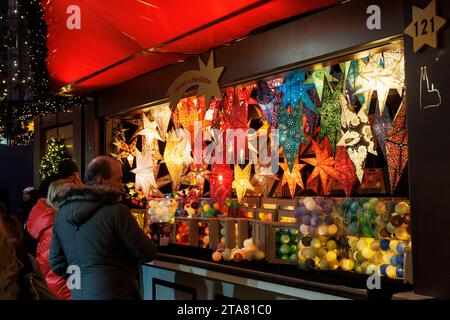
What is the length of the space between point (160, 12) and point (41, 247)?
2223 millimetres

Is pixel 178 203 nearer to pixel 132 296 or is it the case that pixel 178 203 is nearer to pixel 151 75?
pixel 151 75

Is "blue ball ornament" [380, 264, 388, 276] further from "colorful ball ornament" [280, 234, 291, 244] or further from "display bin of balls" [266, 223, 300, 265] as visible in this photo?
"colorful ball ornament" [280, 234, 291, 244]

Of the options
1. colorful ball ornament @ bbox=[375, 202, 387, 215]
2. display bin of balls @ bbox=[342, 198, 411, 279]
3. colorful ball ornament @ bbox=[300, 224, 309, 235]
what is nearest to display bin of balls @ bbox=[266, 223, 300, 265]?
colorful ball ornament @ bbox=[300, 224, 309, 235]

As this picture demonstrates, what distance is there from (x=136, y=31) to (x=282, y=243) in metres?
2.33

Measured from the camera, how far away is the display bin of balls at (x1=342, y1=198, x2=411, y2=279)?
12.9 ft

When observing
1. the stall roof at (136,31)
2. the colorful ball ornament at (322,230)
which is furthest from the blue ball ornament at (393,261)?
the stall roof at (136,31)

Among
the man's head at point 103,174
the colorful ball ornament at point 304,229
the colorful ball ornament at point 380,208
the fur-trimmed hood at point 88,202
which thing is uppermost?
the man's head at point 103,174

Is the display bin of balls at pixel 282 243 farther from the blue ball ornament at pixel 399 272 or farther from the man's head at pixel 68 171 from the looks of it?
the man's head at pixel 68 171

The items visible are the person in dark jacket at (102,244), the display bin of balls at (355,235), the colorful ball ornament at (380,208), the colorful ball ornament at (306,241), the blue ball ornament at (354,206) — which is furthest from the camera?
the colorful ball ornament at (306,241)

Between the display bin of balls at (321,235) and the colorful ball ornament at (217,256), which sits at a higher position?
the display bin of balls at (321,235)

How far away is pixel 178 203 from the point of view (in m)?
6.50

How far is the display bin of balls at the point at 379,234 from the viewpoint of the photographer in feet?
12.9

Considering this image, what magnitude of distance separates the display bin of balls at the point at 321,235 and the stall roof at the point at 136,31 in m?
1.52

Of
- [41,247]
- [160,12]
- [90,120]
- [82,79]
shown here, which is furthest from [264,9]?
[90,120]
